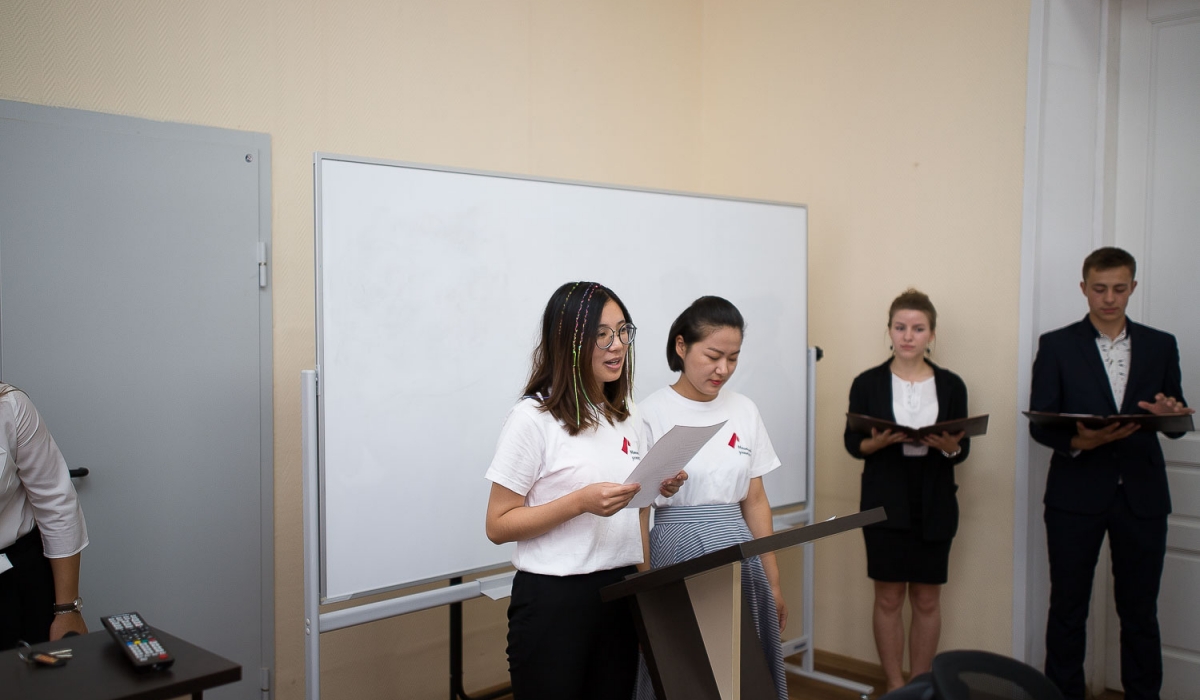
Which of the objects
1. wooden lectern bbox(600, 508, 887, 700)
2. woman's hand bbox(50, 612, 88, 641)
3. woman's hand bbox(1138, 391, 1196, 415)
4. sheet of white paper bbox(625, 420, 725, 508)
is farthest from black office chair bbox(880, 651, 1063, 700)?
woman's hand bbox(1138, 391, 1196, 415)

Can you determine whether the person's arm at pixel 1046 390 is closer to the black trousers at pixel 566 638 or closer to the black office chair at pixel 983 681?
the black trousers at pixel 566 638

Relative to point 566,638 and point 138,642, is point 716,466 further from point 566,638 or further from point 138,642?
point 138,642

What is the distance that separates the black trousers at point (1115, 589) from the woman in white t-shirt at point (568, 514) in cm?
176

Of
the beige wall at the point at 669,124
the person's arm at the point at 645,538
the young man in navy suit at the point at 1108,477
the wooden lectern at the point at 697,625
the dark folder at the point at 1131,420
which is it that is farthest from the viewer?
the young man in navy suit at the point at 1108,477

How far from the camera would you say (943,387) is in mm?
2934

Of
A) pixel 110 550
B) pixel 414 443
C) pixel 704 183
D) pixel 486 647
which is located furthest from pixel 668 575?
pixel 704 183

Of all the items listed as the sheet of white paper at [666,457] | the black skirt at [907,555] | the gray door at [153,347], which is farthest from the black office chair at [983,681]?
the gray door at [153,347]

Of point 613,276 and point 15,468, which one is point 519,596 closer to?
point 15,468

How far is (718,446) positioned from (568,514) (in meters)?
0.63

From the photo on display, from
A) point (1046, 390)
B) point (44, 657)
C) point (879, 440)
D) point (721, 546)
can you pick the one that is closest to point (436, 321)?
point (721, 546)

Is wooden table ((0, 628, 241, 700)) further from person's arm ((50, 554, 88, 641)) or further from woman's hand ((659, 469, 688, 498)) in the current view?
woman's hand ((659, 469, 688, 498))

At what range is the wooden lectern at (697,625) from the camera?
56.9 inches

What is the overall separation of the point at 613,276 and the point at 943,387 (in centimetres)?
124

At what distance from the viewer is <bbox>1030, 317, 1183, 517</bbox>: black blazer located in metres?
2.62
